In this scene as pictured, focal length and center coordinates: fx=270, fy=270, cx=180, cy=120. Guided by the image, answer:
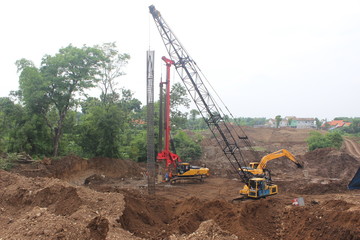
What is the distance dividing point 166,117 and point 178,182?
5.06 metres

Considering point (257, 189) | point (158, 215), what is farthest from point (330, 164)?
point (158, 215)

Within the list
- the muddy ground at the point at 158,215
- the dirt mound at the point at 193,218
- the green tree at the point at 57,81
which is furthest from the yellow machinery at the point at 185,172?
the green tree at the point at 57,81

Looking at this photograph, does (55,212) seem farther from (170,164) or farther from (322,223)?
(170,164)

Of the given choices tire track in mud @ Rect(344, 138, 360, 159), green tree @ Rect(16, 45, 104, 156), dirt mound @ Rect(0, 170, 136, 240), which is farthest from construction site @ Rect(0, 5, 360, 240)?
tire track in mud @ Rect(344, 138, 360, 159)

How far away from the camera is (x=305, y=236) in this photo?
812 centimetres

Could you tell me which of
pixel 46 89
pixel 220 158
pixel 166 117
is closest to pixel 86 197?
pixel 166 117

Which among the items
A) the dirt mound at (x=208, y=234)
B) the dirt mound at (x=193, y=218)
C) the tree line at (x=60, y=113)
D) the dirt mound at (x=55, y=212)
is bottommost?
the dirt mound at (x=193, y=218)

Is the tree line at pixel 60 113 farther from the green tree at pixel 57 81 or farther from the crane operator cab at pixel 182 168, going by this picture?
the crane operator cab at pixel 182 168

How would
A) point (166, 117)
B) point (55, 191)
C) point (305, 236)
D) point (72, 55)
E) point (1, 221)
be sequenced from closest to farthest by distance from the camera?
point (305, 236) < point (1, 221) < point (55, 191) < point (166, 117) < point (72, 55)

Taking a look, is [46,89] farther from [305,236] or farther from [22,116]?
[305,236]

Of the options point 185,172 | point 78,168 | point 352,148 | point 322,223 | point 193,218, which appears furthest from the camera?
point 352,148

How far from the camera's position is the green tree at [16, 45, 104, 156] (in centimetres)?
1941

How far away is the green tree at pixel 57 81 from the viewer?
19.4 m

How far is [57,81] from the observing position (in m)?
20.2
